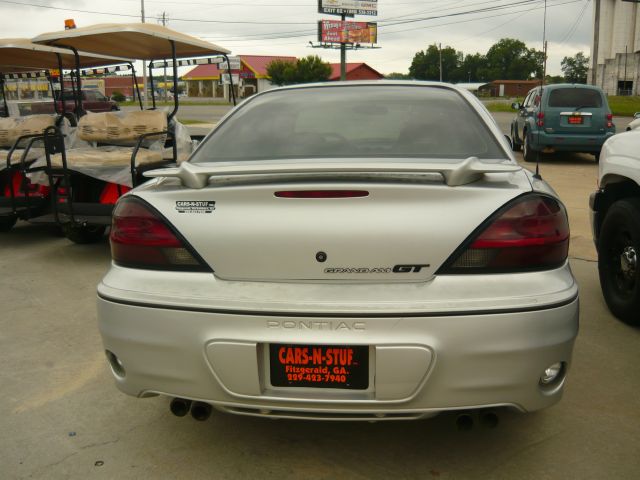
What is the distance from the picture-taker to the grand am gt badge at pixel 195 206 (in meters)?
2.53

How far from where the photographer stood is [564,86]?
1417cm

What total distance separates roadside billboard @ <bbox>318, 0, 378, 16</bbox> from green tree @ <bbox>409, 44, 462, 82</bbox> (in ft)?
190

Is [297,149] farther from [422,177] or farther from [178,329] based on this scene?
[178,329]

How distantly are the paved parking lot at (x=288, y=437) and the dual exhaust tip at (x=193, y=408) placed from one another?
0.23m

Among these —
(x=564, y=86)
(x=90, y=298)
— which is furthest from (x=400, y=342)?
(x=564, y=86)

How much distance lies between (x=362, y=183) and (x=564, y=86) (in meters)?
13.1

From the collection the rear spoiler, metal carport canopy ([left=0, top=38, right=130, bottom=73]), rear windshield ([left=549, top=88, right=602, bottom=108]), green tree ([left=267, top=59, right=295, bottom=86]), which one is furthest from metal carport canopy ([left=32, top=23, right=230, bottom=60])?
green tree ([left=267, top=59, right=295, bottom=86])

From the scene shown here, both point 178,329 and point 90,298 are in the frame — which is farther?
point 90,298

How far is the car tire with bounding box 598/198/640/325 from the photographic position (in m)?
4.31

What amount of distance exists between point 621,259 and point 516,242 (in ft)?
8.30

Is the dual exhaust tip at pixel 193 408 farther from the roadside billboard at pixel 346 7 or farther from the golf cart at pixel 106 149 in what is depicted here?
the roadside billboard at pixel 346 7

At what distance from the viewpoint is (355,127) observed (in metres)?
3.45

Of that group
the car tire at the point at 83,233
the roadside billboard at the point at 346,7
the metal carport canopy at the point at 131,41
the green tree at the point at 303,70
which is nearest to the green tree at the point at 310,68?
the green tree at the point at 303,70

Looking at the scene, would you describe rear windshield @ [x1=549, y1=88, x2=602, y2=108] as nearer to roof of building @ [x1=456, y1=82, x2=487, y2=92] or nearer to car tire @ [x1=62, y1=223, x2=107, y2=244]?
roof of building @ [x1=456, y1=82, x2=487, y2=92]
